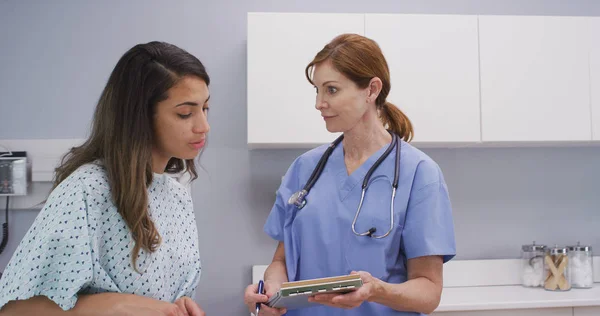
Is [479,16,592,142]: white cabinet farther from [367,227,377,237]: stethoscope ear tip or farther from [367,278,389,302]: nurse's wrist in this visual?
[367,278,389,302]: nurse's wrist

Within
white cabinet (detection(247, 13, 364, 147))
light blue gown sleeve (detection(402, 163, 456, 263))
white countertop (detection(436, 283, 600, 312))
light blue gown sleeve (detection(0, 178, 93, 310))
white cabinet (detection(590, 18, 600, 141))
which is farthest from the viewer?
white cabinet (detection(590, 18, 600, 141))

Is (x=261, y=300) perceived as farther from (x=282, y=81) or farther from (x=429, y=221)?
(x=282, y=81)

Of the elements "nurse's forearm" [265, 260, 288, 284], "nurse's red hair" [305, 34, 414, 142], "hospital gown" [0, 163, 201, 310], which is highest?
"nurse's red hair" [305, 34, 414, 142]

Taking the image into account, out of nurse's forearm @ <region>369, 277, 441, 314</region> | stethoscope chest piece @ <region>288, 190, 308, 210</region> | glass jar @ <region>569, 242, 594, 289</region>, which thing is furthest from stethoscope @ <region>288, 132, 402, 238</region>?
glass jar @ <region>569, 242, 594, 289</region>

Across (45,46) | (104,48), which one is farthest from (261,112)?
(45,46)

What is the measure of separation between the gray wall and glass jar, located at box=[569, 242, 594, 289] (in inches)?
10.5

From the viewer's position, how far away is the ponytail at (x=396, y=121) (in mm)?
1674

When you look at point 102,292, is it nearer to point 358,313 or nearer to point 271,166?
point 358,313

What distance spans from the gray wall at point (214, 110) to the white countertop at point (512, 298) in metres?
0.27

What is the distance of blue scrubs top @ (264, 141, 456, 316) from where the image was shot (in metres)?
1.43

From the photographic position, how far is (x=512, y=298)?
7.74ft

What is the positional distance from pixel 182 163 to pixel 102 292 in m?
0.43

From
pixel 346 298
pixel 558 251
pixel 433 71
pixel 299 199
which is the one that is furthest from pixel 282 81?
pixel 558 251

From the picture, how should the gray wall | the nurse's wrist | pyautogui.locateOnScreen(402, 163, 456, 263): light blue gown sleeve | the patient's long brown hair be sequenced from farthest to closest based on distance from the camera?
the gray wall < pyautogui.locateOnScreen(402, 163, 456, 263): light blue gown sleeve < the nurse's wrist < the patient's long brown hair
